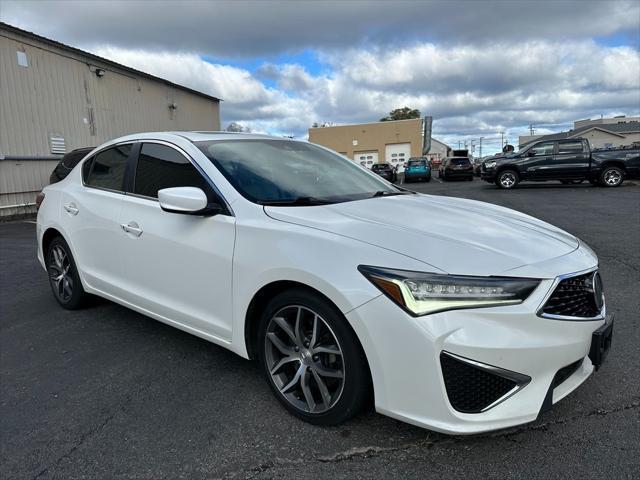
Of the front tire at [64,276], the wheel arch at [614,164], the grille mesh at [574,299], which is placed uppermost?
the grille mesh at [574,299]

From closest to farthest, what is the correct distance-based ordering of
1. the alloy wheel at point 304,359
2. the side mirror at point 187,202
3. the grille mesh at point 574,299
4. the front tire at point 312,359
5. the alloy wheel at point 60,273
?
1. the grille mesh at point 574,299
2. the front tire at point 312,359
3. the alloy wheel at point 304,359
4. the side mirror at point 187,202
5. the alloy wheel at point 60,273

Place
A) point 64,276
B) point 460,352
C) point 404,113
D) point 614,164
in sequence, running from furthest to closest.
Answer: point 404,113
point 614,164
point 64,276
point 460,352

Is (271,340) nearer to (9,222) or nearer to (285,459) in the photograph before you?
(285,459)

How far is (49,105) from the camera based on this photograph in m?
14.3

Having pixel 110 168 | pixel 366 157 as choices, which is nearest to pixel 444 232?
pixel 110 168

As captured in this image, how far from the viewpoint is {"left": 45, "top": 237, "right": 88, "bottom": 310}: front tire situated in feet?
14.0

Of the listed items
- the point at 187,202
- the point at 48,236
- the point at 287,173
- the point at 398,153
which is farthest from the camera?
the point at 398,153

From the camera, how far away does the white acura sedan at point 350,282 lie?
2029 millimetres

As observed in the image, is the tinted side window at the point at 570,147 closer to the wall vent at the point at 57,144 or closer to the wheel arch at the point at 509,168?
the wheel arch at the point at 509,168

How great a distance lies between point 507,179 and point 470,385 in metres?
17.7

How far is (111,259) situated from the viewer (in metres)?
3.68

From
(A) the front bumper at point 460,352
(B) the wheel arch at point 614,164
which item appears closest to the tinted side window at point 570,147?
(B) the wheel arch at point 614,164

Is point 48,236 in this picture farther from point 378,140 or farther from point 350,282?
point 378,140

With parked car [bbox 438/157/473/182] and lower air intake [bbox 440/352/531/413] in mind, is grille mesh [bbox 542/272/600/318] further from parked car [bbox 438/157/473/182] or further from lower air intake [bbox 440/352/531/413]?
Result: parked car [bbox 438/157/473/182]
